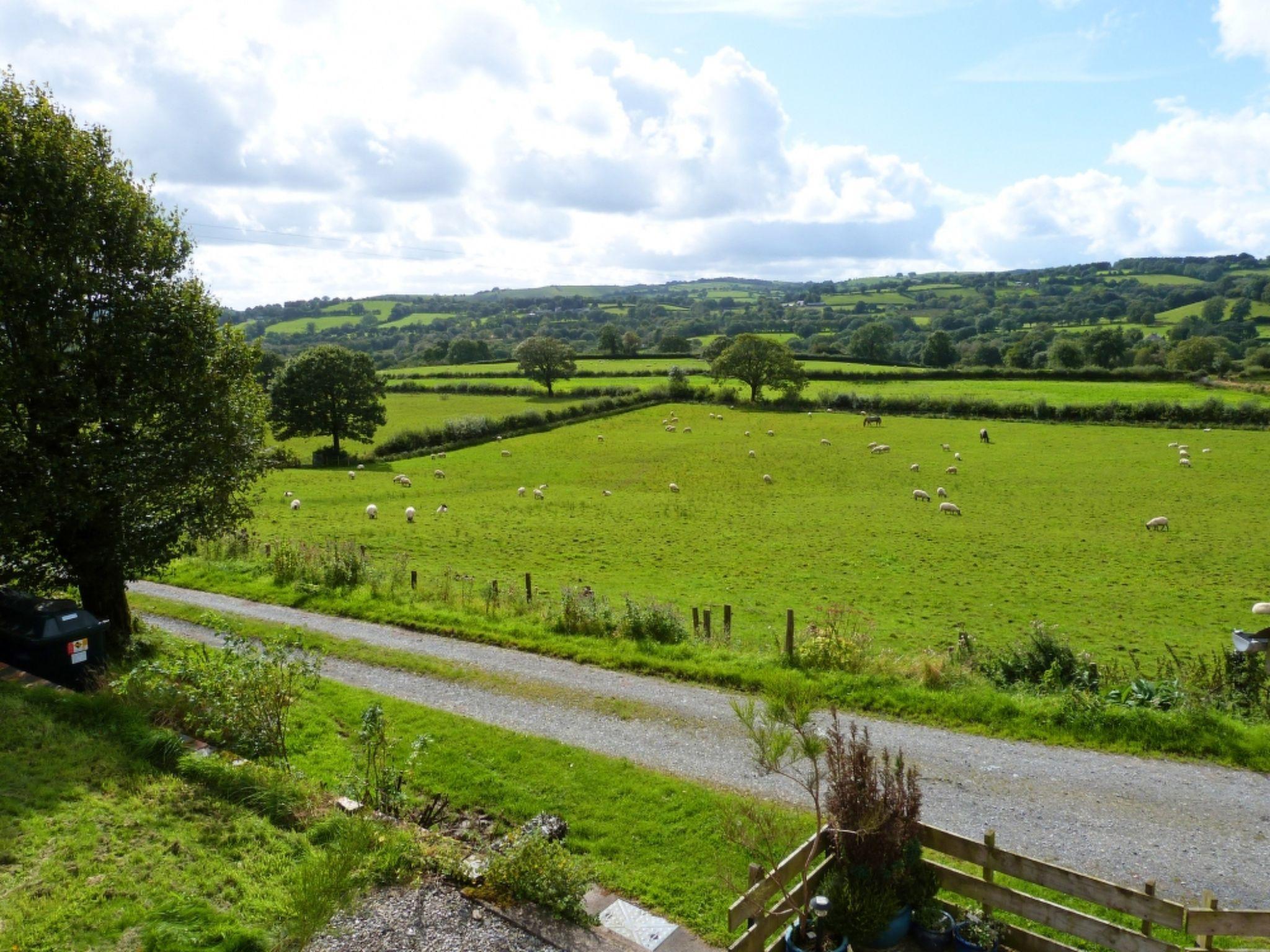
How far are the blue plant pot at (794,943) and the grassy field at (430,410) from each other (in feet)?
200

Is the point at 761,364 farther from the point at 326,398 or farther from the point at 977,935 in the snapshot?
the point at 977,935

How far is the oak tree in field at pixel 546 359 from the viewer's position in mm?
89062

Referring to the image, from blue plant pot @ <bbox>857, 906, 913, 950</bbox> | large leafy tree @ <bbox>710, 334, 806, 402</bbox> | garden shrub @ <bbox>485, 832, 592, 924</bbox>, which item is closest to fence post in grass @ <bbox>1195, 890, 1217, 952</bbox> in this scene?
blue plant pot @ <bbox>857, 906, 913, 950</bbox>

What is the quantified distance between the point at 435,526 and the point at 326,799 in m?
26.9

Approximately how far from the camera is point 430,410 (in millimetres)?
83000

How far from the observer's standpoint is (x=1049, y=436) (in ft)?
198

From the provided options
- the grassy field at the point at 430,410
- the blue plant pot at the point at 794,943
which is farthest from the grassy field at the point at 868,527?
the grassy field at the point at 430,410

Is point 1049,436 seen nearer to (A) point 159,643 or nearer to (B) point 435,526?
(B) point 435,526

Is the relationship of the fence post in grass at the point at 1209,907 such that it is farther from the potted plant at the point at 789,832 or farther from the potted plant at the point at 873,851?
the potted plant at the point at 789,832

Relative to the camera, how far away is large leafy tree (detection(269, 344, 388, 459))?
58781mm

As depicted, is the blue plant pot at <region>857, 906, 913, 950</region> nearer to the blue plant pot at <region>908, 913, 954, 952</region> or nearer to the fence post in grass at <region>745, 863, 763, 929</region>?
the blue plant pot at <region>908, 913, 954, 952</region>

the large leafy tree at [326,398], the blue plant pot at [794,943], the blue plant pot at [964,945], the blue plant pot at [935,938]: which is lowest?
the blue plant pot at [935,938]

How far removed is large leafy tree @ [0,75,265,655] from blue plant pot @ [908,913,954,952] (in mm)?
14546

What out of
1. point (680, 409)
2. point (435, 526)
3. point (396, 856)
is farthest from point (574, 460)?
point (396, 856)
